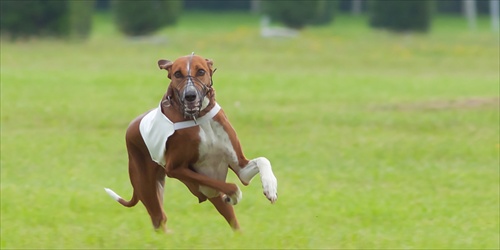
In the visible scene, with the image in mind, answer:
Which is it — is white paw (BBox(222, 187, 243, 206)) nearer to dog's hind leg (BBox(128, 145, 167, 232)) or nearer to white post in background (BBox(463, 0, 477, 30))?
dog's hind leg (BBox(128, 145, 167, 232))

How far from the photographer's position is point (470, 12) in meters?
53.2

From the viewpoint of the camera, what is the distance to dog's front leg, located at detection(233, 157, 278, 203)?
717cm

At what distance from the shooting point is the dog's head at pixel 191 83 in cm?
711

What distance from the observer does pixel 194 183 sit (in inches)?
296

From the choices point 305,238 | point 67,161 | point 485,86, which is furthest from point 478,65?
point 305,238

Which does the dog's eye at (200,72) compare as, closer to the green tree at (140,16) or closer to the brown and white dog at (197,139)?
the brown and white dog at (197,139)

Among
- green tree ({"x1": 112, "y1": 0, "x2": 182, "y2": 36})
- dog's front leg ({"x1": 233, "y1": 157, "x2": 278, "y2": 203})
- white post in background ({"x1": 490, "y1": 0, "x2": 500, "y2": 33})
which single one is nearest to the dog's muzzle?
dog's front leg ({"x1": 233, "y1": 157, "x2": 278, "y2": 203})

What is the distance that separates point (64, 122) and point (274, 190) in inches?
439

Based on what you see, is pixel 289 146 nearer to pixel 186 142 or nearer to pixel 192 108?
pixel 186 142

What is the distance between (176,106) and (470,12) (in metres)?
47.2

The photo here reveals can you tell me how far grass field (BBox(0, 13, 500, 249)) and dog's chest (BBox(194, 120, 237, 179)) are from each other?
71 cm

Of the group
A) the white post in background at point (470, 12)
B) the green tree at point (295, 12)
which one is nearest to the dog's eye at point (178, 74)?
the green tree at point (295, 12)

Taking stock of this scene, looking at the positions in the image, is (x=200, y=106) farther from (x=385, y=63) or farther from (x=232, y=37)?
(x=232, y=37)

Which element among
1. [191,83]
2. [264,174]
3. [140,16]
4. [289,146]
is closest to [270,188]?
[264,174]
